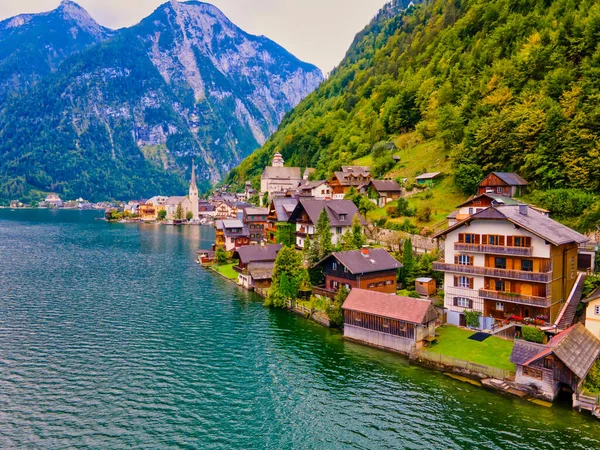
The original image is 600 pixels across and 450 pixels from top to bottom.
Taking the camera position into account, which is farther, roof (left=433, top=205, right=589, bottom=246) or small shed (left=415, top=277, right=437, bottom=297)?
small shed (left=415, top=277, right=437, bottom=297)

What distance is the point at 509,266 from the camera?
42500 mm

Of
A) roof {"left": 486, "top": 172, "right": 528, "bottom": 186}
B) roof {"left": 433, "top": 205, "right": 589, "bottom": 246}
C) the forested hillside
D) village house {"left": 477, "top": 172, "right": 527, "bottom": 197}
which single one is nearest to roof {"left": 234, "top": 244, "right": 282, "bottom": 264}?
roof {"left": 433, "top": 205, "right": 589, "bottom": 246}

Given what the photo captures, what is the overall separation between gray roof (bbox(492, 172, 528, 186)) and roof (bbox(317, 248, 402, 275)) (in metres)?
26.8

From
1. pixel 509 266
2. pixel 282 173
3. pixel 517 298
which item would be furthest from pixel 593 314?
pixel 282 173

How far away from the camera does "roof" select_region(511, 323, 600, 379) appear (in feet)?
100

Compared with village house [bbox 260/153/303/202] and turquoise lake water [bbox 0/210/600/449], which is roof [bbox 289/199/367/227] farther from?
A: village house [bbox 260/153/303/202]

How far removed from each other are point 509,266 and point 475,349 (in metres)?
9.67

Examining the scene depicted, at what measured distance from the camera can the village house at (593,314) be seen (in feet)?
116

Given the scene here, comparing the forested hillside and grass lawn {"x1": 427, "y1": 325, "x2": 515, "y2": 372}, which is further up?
the forested hillside

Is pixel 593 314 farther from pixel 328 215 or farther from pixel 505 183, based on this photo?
pixel 328 215

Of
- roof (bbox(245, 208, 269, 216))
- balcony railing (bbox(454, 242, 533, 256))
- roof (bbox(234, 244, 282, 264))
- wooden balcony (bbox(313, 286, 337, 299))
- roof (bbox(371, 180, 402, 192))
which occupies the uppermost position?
roof (bbox(371, 180, 402, 192))

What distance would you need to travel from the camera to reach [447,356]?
3722 cm

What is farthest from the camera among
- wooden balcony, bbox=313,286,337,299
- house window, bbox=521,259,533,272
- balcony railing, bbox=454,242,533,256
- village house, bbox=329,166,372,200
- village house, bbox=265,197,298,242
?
village house, bbox=329,166,372,200

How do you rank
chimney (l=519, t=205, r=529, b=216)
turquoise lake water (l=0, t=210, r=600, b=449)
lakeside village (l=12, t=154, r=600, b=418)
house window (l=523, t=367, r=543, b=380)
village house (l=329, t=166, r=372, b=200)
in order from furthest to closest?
village house (l=329, t=166, r=372, b=200)
chimney (l=519, t=205, r=529, b=216)
lakeside village (l=12, t=154, r=600, b=418)
house window (l=523, t=367, r=543, b=380)
turquoise lake water (l=0, t=210, r=600, b=449)
